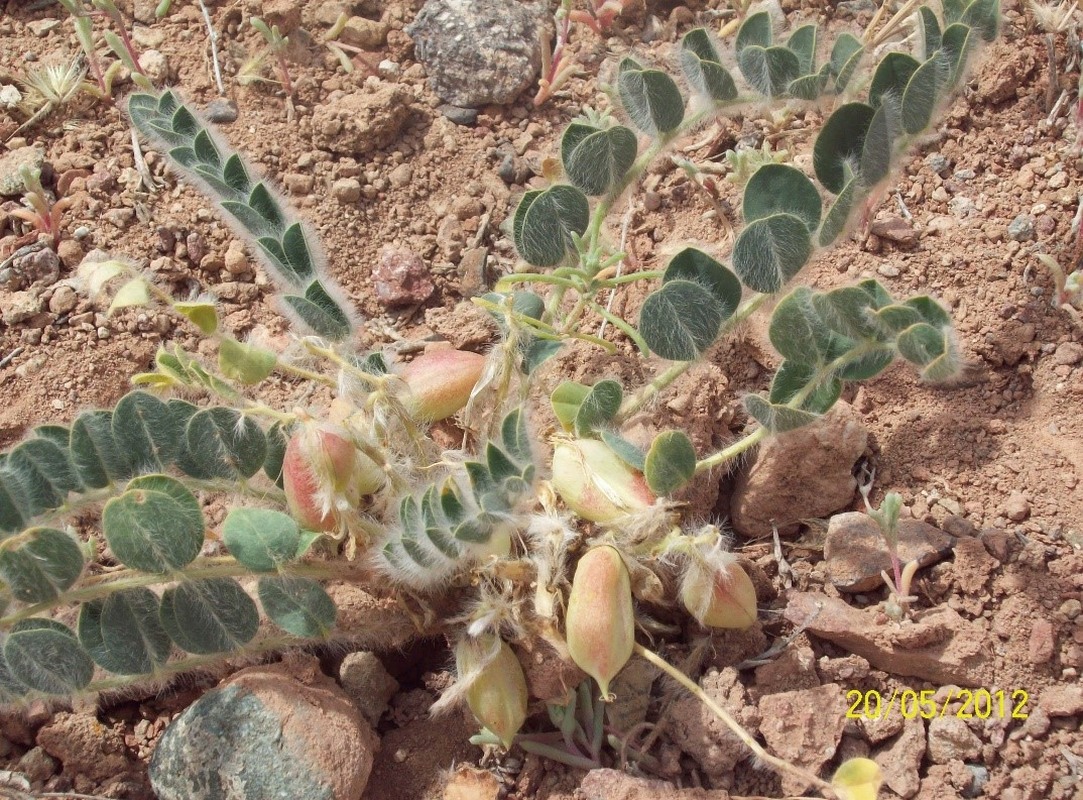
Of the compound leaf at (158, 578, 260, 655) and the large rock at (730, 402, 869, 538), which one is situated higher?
the compound leaf at (158, 578, 260, 655)

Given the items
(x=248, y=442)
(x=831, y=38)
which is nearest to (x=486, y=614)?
(x=248, y=442)

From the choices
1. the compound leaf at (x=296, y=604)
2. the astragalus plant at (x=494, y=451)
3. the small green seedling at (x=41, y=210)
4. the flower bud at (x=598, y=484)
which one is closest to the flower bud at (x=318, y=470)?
the astragalus plant at (x=494, y=451)

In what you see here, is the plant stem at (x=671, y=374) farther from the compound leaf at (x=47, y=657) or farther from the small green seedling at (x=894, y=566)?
the compound leaf at (x=47, y=657)

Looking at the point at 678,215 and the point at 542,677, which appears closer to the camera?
the point at 542,677

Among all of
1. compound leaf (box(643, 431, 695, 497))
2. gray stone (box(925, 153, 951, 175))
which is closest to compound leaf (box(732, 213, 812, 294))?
compound leaf (box(643, 431, 695, 497))

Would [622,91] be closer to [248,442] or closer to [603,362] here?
[603,362]

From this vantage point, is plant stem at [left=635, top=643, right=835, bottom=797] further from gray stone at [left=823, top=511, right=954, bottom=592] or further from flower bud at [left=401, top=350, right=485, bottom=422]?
flower bud at [left=401, top=350, right=485, bottom=422]
